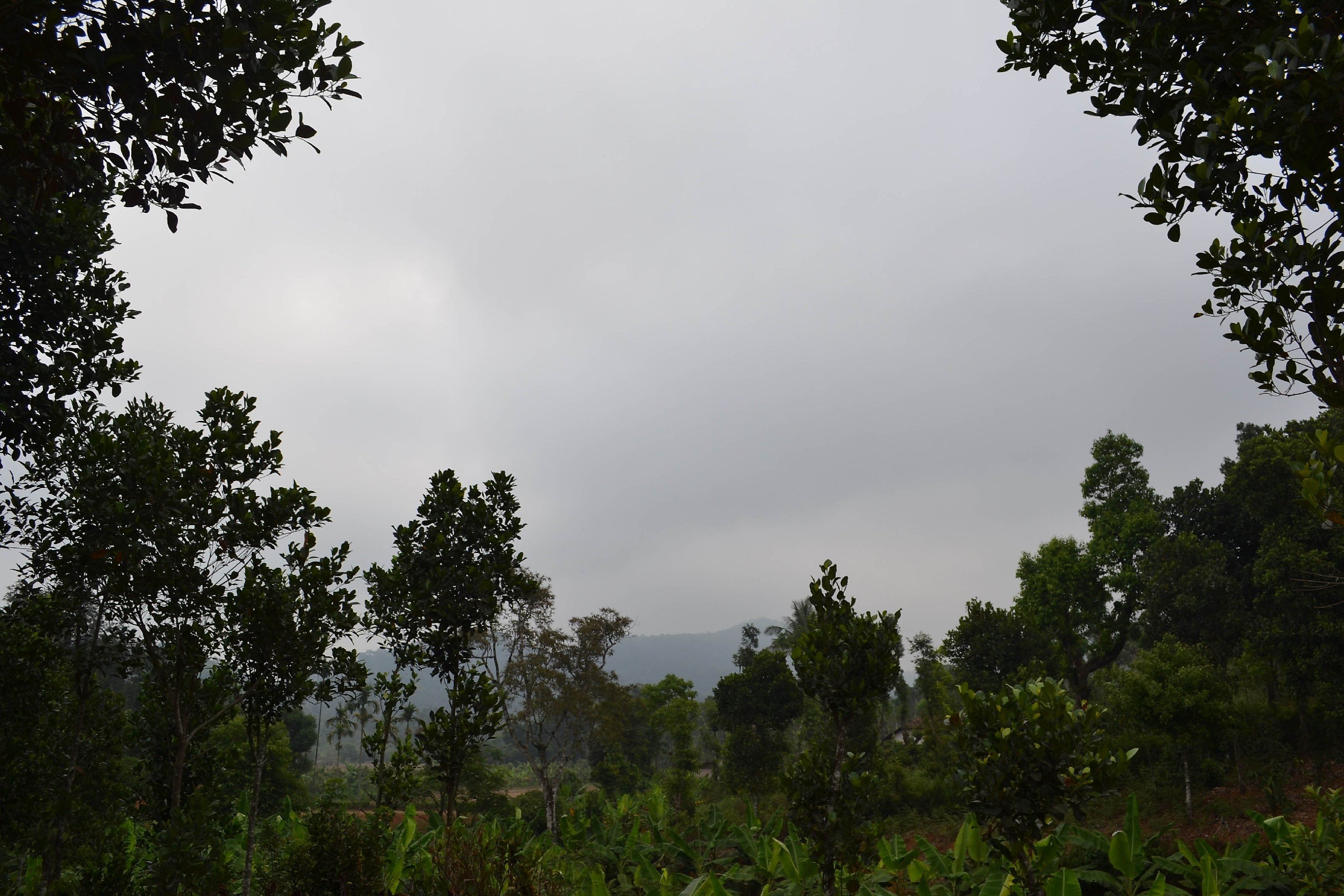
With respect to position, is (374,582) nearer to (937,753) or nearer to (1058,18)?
(1058,18)

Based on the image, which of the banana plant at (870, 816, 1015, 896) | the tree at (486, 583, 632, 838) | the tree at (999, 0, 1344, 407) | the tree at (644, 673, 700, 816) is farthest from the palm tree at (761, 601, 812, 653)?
the tree at (999, 0, 1344, 407)

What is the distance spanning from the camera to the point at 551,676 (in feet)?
91.7

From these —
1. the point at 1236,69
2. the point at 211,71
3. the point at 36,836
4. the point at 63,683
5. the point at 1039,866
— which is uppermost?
the point at 211,71

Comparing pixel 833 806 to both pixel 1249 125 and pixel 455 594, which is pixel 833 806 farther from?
pixel 1249 125

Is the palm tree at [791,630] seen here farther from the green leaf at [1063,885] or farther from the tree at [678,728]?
the green leaf at [1063,885]

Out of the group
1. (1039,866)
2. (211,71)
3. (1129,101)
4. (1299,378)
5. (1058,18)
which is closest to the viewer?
(1299,378)

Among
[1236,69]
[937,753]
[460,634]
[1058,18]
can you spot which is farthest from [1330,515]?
[937,753]

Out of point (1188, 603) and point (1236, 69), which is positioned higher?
point (1236, 69)

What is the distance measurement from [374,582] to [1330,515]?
13079 mm

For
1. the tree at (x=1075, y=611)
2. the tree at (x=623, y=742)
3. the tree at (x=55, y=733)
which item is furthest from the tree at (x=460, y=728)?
the tree at (x=1075, y=611)

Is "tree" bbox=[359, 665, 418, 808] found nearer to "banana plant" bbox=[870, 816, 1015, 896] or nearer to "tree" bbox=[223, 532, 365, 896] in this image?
"tree" bbox=[223, 532, 365, 896]

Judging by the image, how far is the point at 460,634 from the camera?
11.5 metres

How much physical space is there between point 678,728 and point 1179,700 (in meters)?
22.1

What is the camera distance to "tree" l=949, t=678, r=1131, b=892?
25.1 ft
